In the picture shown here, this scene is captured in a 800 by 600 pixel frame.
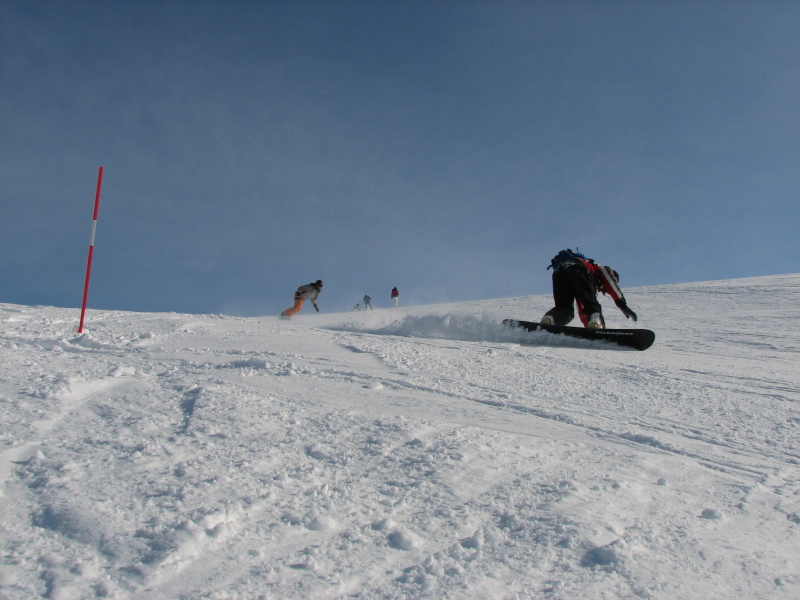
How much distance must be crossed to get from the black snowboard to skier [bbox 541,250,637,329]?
1.99 feet

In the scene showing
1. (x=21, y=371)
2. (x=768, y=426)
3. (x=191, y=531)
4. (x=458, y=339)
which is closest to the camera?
(x=191, y=531)

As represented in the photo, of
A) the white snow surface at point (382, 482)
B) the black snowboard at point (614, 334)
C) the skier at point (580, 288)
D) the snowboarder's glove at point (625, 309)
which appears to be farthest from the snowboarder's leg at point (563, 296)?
the white snow surface at point (382, 482)

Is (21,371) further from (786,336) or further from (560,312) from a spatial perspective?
(786,336)

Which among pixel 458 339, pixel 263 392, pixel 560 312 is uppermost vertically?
pixel 560 312

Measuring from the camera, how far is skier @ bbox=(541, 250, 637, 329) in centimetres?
848

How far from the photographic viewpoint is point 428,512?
2.06m

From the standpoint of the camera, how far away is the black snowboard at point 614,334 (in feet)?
23.3

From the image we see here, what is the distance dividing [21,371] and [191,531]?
108 inches

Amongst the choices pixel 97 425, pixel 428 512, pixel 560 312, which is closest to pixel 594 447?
pixel 428 512

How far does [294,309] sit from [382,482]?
43.0ft

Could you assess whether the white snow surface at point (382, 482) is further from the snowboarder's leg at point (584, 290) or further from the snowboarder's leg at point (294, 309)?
the snowboarder's leg at point (294, 309)

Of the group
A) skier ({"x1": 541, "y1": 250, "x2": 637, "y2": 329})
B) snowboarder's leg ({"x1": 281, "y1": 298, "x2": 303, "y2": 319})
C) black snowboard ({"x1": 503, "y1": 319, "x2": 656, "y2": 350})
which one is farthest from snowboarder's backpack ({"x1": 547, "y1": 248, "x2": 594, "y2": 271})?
snowboarder's leg ({"x1": 281, "y1": 298, "x2": 303, "y2": 319})

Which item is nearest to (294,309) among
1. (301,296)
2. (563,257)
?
(301,296)

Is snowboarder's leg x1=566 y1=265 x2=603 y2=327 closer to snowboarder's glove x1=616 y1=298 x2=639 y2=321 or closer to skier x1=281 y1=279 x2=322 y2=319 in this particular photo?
→ snowboarder's glove x1=616 y1=298 x2=639 y2=321
